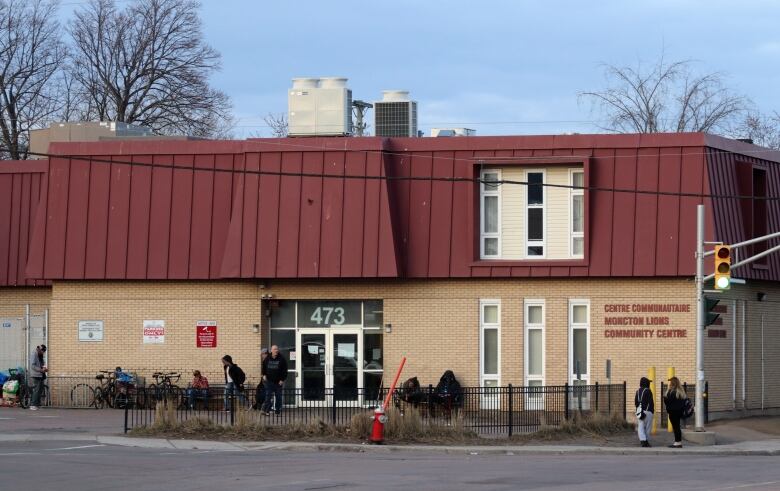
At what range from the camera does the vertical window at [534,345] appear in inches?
1364

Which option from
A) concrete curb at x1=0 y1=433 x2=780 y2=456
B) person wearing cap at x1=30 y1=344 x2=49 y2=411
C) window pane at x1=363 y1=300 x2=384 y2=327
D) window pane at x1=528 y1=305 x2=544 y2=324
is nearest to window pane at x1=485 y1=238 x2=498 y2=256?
window pane at x1=528 y1=305 x2=544 y2=324

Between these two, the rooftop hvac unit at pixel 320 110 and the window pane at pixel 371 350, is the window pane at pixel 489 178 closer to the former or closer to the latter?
the rooftop hvac unit at pixel 320 110

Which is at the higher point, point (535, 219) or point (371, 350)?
point (535, 219)

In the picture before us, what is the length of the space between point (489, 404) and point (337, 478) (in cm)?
1155

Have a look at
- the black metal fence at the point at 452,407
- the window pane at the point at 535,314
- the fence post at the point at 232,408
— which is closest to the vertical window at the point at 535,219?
the window pane at the point at 535,314

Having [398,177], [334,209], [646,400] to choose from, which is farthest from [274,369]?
[646,400]

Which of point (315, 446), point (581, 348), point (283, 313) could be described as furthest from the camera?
point (283, 313)

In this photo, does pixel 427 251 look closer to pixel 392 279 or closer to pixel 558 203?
pixel 392 279

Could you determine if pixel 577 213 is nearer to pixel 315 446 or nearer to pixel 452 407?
pixel 452 407

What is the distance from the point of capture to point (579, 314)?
34531mm

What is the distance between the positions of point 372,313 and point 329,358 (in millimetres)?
1755

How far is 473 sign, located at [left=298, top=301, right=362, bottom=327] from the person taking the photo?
118 feet

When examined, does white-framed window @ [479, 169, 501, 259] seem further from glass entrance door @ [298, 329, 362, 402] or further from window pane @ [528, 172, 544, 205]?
glass entrance door @ [298, 329, 362, 402]

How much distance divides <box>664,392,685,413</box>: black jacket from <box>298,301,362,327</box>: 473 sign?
10.5 metres
